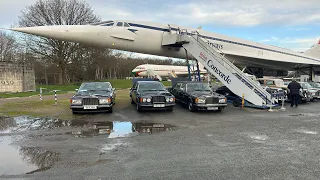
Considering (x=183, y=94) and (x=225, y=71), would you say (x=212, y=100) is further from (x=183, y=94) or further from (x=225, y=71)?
(x=225, y=71)

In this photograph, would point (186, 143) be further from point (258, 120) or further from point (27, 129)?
point (27, 129)

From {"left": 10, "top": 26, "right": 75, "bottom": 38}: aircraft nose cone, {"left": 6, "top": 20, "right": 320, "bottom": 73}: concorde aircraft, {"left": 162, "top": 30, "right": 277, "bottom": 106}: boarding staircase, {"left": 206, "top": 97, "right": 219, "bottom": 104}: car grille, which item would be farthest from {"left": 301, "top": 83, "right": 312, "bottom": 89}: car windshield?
{"left": 10, "top": 26, "right": 75, "bottom": 38}: aircraft nose cone

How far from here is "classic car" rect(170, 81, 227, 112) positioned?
430 inches

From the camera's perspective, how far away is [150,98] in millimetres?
10617

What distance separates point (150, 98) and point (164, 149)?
16.8 ft

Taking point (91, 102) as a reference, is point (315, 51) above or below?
above

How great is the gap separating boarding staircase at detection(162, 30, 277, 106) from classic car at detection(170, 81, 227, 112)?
4.51 ft

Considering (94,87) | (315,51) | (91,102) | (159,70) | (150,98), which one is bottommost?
(91,102)

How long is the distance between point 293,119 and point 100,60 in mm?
34032

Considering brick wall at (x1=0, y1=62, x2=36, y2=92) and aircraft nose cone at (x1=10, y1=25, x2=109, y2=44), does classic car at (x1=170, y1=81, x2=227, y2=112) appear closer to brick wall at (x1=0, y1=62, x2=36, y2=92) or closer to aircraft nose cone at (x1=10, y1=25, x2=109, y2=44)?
aircraft nose cone at (x1=10, y1=25, x2=109, y2=44)

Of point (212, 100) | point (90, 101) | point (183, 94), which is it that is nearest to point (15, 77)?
point (90, 101)

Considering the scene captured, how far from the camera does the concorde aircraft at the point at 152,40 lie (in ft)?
41.1

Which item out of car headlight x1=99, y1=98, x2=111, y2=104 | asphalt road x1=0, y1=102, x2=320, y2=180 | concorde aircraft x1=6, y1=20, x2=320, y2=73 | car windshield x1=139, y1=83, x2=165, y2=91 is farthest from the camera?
concorde aircraft x1=6, y1=20, x2=320, y2=73

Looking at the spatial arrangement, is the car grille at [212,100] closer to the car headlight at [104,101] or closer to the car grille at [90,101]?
the car headlight at [104,101]
